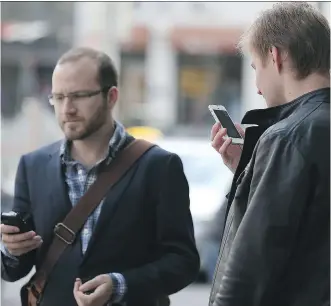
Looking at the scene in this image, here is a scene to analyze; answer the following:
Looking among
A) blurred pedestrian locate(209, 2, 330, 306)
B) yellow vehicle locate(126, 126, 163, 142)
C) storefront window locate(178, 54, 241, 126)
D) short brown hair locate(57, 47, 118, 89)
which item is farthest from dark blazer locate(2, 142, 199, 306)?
storefront window locate(178, 54, 241, 126)

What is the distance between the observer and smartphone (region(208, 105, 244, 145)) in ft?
7.69

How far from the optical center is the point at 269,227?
1.84m

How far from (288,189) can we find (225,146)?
511mm

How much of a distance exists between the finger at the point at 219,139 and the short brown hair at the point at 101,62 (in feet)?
2.35

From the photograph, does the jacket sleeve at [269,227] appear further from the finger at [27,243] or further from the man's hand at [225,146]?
the finger at [27,243]

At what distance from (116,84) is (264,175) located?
4.10 feet

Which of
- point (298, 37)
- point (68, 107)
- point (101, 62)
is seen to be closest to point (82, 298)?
point (68, 107)

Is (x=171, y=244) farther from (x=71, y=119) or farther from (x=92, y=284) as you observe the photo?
(x=71, y=119)

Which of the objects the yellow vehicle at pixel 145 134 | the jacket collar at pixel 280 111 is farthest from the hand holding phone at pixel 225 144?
the yellow vehicle at pixel 145 134

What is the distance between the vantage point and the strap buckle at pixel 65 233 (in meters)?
2.71

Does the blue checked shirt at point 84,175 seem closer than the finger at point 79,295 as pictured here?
No

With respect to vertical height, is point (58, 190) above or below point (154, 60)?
above

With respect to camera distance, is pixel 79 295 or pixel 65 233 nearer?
pixel 79 295

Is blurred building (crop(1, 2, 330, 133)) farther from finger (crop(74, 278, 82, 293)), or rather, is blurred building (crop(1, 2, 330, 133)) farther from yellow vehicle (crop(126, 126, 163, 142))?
finger (crop(74, 278, 82, 293))
